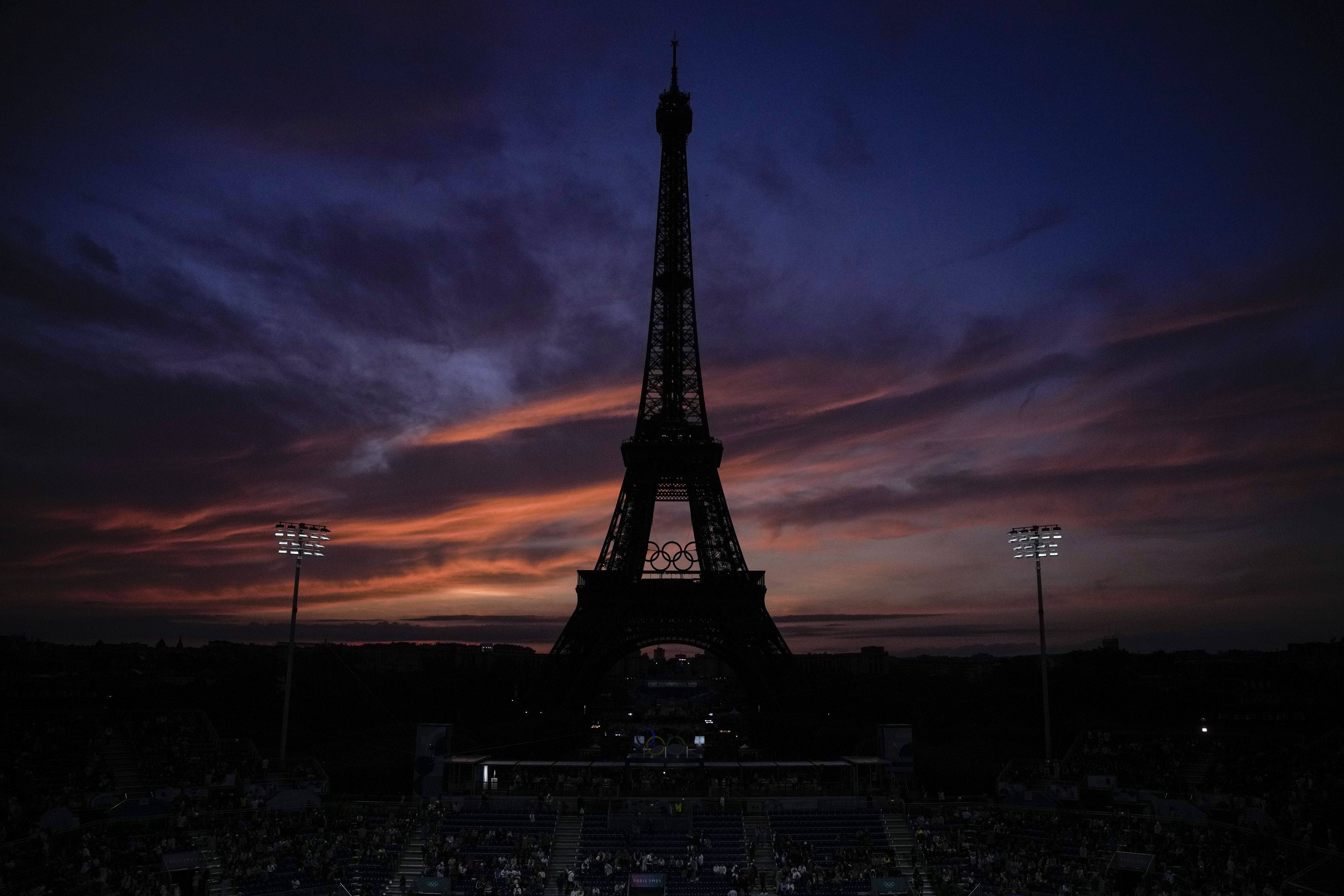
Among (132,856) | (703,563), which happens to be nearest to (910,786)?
(703,563)

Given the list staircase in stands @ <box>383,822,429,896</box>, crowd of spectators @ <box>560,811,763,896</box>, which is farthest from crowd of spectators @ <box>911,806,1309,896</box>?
staircase in stands @ <box>383,822,429,896</box>

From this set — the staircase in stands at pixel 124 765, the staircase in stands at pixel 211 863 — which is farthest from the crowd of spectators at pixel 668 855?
the staircase in stands at pixel 124 765

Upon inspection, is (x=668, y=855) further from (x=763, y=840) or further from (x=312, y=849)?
(x=312, y=849)

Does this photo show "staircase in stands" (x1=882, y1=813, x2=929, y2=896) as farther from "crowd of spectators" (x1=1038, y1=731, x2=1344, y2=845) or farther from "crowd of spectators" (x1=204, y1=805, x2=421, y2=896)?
"crowd of spectators" (x1=204, y1=805, x2=421, y2=896)

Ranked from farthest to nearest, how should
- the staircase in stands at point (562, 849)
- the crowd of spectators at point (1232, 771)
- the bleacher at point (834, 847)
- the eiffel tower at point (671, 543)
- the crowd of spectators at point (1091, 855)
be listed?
the eiffel tower at point (671, 543)
the crowd of spectators at point (1232, 771)
the staircase in stands at point (562, 849)
the bleacher at point (834, 847)
the crowd of spectators at point (1091, 855)

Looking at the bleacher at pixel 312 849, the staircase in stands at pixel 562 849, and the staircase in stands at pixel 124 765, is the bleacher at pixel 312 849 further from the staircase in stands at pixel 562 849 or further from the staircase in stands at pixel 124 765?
the staircase in stands at pixel 124 765

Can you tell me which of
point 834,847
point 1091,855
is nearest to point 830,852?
point 834,847

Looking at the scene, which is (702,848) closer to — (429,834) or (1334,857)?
(429,834)
